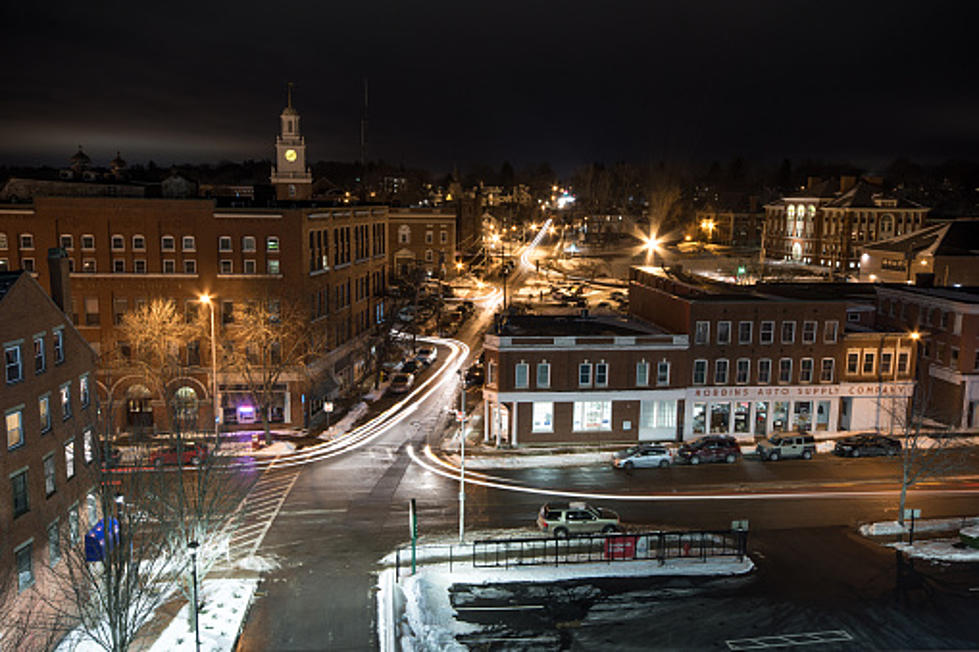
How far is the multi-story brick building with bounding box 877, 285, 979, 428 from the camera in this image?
51.5 metres

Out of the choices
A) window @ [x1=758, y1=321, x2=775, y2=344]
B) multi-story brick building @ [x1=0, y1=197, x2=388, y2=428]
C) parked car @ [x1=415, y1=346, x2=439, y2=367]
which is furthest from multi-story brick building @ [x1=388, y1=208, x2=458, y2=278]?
window @ [x1=758, y1=321, x2=775, y2=344]

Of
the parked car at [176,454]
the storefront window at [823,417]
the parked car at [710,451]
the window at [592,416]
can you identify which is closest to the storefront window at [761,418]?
the storefront window at [823,417]

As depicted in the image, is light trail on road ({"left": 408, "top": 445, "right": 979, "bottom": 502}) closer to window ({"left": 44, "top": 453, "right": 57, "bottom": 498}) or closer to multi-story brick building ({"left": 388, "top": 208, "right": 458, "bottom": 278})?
window ({"left": 44, "top": 453, "right": 57, "bottom": 498})

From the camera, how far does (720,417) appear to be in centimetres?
4997

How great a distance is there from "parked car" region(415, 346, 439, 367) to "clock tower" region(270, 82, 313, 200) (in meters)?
21.1

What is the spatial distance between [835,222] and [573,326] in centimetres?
9046

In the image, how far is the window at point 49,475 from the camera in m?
28.9

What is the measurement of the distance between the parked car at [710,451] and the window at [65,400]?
3214cm

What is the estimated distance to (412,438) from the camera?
161 feet

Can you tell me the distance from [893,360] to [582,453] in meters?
23.7

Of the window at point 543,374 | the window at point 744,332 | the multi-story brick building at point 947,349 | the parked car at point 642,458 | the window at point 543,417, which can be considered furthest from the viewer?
the multi-story brick building at point 947,349

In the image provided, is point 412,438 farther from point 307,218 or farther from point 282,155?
point 282,155

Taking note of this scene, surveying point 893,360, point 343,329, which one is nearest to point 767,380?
point 893,360

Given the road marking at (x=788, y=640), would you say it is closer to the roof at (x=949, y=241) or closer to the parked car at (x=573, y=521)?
the parked car at (x=573, y=521)
